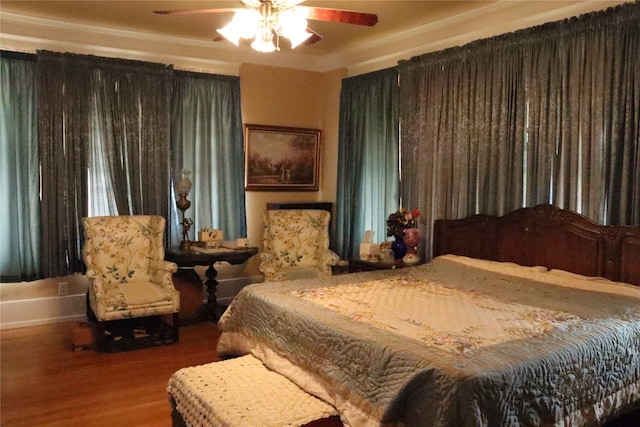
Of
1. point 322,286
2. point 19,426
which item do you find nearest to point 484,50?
point 322,286

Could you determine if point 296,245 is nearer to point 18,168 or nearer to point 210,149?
point 210,149

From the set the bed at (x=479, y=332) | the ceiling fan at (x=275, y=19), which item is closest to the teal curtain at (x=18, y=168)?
the bed at (x=479, y=332)

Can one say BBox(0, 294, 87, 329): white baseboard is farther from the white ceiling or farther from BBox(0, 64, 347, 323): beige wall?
the white ceiling

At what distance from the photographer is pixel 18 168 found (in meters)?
4.70

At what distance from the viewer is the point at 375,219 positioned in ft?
17.8

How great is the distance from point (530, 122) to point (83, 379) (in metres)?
3.66

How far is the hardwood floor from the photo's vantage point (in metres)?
3.07

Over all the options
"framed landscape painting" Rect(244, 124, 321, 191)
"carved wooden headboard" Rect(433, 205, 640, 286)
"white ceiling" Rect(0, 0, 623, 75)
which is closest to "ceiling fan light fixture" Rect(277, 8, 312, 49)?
"white ceiling" Rect(0, 0, 623, 75)

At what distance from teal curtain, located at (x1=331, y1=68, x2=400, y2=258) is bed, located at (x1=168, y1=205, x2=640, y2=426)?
145 centimetres

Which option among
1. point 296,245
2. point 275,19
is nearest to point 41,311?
point 296,245

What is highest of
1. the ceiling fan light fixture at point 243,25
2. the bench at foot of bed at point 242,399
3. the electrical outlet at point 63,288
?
the ceiling fan light fixture at point 243,25

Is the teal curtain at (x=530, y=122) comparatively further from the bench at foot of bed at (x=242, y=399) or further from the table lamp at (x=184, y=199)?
the bench at foot of bed at (x=242, y=399)

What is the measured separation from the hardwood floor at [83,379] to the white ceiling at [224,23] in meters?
2.64

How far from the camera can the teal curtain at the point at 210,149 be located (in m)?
5.39
